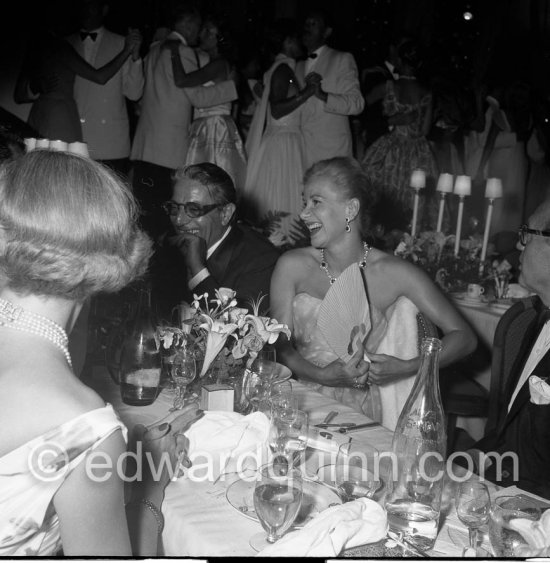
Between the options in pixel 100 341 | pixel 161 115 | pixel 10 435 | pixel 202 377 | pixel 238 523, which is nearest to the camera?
pixel 10 435

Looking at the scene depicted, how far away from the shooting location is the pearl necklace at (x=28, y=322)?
1114 millimetres

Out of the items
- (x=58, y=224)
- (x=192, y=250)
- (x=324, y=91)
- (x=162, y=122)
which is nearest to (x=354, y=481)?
(x=58, y=224)

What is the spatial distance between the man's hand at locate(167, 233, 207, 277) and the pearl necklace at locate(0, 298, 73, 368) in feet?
6.21

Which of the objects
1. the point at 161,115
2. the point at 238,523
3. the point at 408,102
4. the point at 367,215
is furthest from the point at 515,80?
the point at 238,523

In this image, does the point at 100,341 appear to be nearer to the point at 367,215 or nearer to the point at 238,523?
the point at 238,523

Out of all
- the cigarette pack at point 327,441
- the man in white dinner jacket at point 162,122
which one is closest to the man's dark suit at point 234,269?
the cigarette pack at point 327,441

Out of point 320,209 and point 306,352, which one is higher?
point 320,209

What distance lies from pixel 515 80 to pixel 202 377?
731cm

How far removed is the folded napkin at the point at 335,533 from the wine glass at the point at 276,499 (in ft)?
0.13

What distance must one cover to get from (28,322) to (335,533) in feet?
2.04

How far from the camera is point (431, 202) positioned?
6648 mm

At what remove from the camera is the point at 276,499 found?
1.11 m

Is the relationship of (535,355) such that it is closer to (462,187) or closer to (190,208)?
(190,208)

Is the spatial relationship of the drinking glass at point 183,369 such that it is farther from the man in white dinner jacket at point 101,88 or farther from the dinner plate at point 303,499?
the man in white dinner jacket at point 101,88
